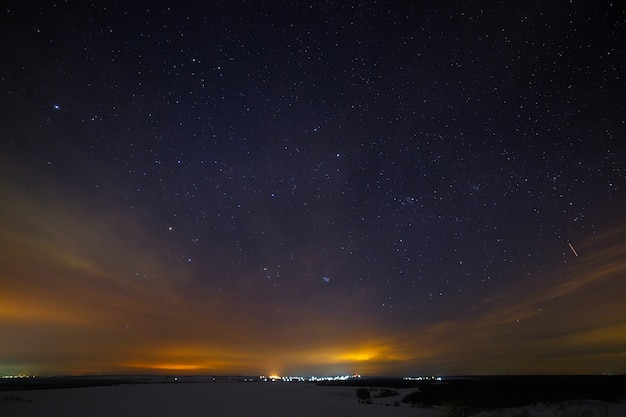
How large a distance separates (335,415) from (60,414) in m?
18.7

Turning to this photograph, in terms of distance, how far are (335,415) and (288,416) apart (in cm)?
325

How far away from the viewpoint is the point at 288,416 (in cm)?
2470

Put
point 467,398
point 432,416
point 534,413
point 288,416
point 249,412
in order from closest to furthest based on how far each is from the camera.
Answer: point 534,413, point 432,416, point 288,416, point 249,412, point 467,398

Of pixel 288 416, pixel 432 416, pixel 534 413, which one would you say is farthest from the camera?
pixel 288 416

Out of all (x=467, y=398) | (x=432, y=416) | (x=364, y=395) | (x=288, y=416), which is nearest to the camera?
(x=432, y=416)

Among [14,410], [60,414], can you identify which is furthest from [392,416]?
[14,410]

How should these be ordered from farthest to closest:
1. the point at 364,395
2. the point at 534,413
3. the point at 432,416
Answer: the point at 364,395 → the point at 432,416 → the point at 534,413

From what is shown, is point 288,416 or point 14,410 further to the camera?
point 14,410

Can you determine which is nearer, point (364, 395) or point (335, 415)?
point (335, 415)

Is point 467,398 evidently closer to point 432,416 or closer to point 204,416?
point 432,416

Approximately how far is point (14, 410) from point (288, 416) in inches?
824

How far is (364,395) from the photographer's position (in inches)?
1645

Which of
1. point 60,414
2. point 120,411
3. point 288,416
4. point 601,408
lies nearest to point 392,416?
point 288,416

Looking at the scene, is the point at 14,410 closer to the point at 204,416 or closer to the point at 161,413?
the point at 161,413
